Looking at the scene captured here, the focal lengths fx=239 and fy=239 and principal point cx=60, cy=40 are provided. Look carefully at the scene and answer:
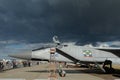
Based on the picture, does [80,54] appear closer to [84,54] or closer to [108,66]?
[84,54]

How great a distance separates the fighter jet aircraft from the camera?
22.0 metres

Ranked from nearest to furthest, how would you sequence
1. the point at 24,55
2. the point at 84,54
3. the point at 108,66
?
1. the point at 24,55
2. the point at 84,54
3. the point at 108,66

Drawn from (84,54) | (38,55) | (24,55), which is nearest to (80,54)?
(84,54)

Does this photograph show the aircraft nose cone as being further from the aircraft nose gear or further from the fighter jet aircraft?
the aircraft nose gear

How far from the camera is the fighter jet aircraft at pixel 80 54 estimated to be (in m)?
22.0

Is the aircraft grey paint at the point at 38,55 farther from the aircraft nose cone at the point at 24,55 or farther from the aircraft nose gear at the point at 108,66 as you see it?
the aircraft nose gear at the point at 108,66

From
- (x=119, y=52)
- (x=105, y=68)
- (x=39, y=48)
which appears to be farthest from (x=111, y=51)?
(x=39, y=48)

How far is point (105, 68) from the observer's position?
24297mm

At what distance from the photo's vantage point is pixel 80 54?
2220 centimetres

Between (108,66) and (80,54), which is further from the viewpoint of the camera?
(108,66)

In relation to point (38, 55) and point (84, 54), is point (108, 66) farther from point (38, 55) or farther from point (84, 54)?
point (38, 55)

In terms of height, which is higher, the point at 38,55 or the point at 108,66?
the point at 38,55

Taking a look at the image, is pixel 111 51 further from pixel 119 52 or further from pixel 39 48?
pixel 39 48

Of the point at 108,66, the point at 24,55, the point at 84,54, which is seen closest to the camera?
the point at 24,55
